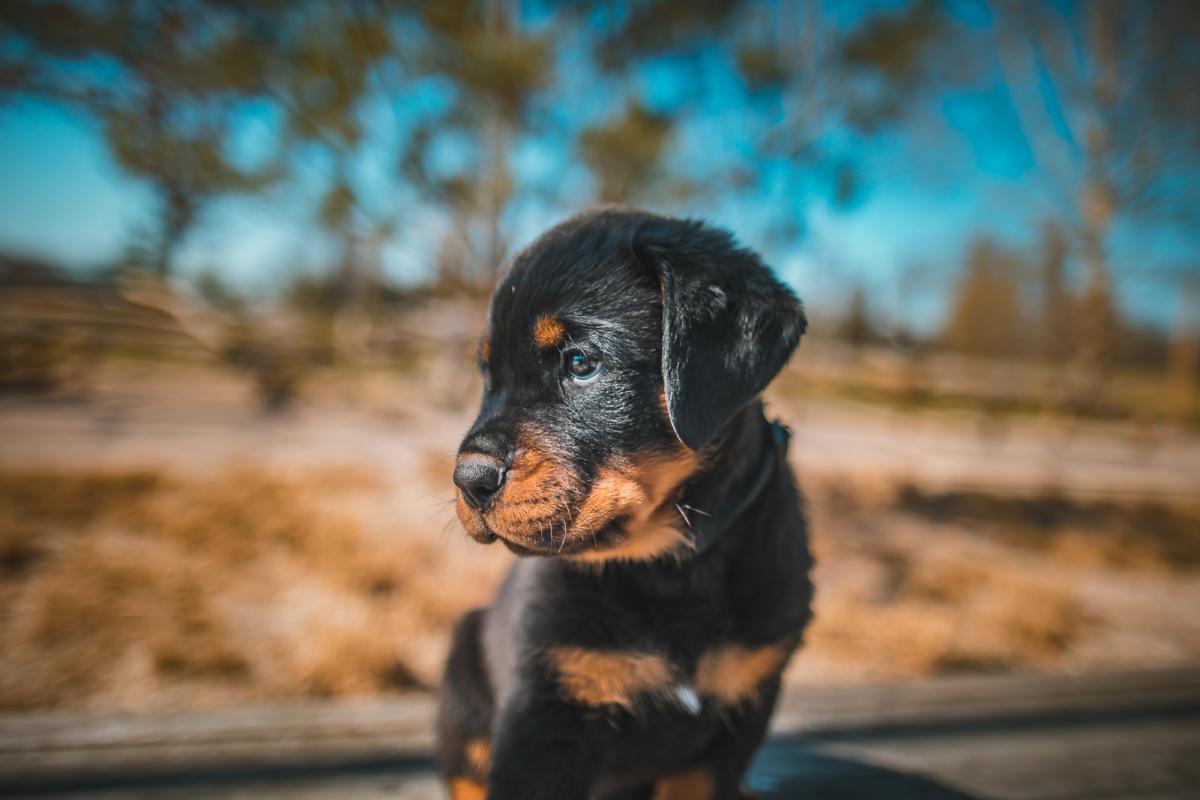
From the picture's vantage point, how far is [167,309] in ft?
13.8

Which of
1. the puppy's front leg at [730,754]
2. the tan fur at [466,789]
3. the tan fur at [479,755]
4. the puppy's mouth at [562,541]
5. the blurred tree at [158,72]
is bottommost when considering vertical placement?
the tan fur at [466,789]

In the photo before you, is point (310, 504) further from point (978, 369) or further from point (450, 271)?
point (978, 369)

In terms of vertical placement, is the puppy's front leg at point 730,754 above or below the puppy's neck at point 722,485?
below

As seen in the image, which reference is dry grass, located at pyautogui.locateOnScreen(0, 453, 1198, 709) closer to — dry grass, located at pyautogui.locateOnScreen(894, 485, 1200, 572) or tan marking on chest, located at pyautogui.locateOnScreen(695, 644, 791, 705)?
dry grass, located at pyautogui.locateOnScreen(894, 485, 1200, 572)

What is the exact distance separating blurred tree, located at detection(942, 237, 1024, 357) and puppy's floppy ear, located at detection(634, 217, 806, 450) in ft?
20.2

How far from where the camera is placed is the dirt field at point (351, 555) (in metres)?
2.43

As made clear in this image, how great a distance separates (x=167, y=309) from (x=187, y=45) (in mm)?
1951

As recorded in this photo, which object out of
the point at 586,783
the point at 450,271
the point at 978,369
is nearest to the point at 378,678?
the point at 586,783

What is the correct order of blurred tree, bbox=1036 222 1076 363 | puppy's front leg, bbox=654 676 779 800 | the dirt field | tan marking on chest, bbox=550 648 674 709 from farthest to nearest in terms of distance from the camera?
blurred tree, bbox=1036 222 1076 363
the dirt field
puppy's front leg, bbox=654 676 779 800
tan marking on chest, bbox=550 648 674 709

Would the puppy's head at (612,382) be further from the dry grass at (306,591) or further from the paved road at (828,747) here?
the dry grass at (306,591)

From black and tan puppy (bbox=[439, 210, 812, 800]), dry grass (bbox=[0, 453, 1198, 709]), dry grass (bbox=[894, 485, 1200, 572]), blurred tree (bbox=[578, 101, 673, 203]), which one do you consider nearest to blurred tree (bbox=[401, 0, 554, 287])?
blurred tree (bbox=[578, 101, 673, 203])

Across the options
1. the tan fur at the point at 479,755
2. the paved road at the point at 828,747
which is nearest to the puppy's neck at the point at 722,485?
the tan fur at the point at 479,755

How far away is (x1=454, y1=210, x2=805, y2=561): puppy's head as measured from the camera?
122 centimetres

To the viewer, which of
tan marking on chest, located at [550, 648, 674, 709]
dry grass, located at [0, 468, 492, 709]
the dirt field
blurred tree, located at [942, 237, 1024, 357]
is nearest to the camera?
tan marking on chest, located at [550, 648, 674, 709]
